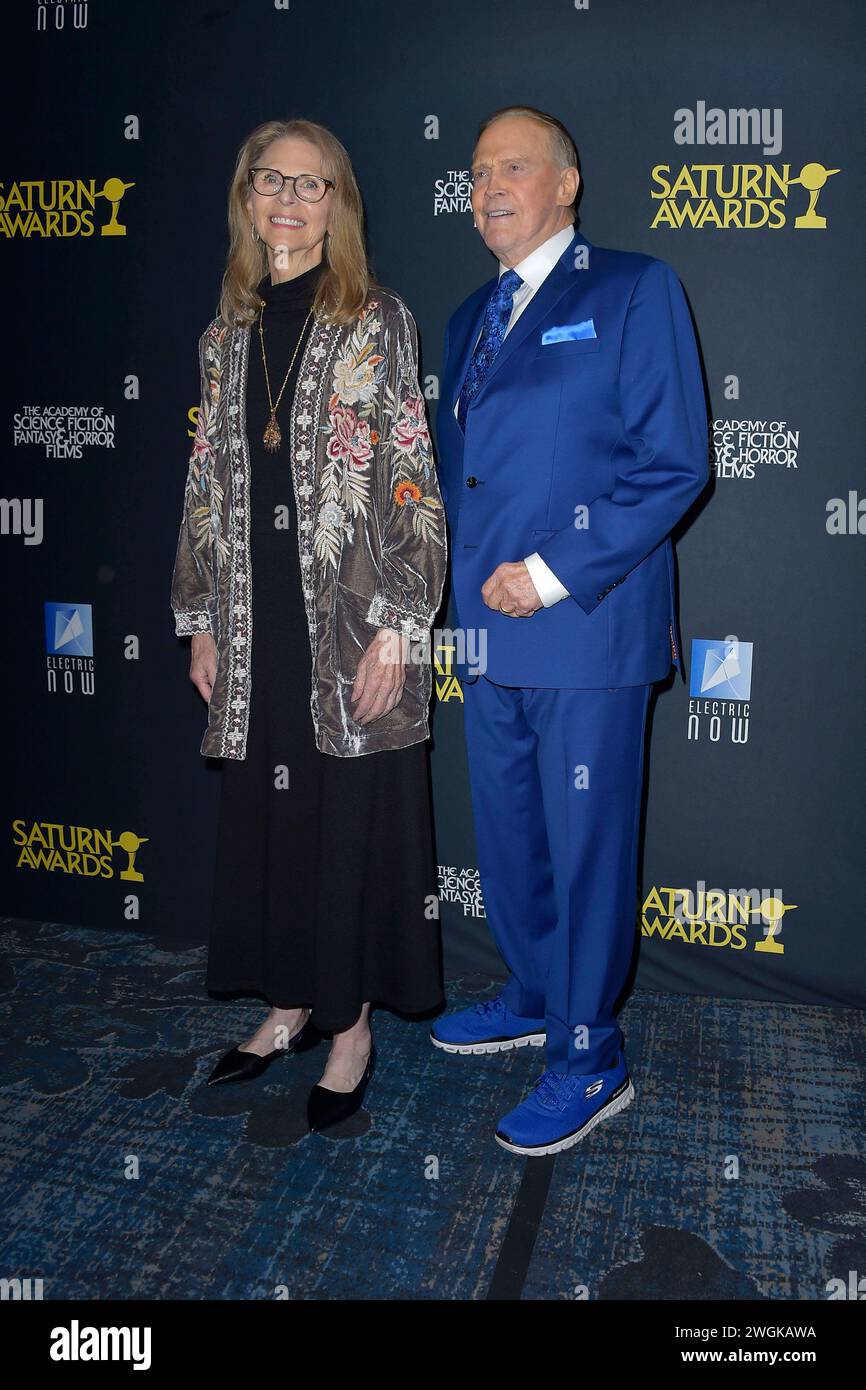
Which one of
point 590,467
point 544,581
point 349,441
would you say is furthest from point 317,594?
point 590,467

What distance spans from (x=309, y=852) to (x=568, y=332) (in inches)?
44.6

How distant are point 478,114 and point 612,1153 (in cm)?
240

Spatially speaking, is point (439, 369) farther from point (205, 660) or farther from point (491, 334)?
point (205, 660)

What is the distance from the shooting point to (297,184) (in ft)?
6.83

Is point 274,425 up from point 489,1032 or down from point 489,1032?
up

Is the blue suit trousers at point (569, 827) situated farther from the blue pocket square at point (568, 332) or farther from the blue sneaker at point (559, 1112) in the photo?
the blue pocket square at point (568, 332)

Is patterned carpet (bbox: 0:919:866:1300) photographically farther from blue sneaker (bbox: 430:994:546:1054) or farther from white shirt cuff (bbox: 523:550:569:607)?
white shirt cuff (bbox: 523:550:569:607)

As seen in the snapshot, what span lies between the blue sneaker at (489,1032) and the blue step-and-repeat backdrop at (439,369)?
0.44 metres

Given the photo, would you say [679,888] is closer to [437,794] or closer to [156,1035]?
[437,794]

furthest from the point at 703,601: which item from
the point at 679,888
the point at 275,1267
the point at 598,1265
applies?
the point at 275,1267

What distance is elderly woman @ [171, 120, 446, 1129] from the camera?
2.09m

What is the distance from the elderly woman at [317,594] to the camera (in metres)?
2.09
